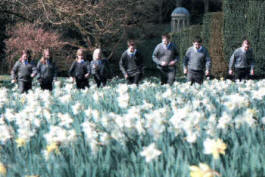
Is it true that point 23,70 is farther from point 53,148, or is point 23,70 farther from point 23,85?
point 53,148

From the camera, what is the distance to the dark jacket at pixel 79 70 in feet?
37.2

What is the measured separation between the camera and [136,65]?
11000 millimetres

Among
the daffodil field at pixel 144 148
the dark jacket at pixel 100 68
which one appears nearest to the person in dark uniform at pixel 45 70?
the dark jacket at pixel 100 68

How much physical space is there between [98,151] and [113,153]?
0.38ft

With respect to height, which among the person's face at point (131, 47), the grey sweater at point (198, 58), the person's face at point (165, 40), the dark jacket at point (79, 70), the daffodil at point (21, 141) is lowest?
the daffodil at point (21, 141)

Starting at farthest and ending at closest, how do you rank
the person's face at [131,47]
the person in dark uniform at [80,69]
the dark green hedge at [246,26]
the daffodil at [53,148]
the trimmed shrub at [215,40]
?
the trimmed shrub at [215,40], the dark green hedge at [246,26], the person in dark uniform at [80,69], the person's face at [131,47], the daffodil at [53,148]

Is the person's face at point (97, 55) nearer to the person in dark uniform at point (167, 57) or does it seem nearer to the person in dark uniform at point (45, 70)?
the person in dark uniform at point (45, 70)

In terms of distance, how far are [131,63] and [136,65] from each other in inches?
5.5

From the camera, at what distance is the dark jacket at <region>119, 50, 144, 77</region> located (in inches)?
432

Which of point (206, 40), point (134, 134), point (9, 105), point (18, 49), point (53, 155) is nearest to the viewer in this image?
point (53, 155)

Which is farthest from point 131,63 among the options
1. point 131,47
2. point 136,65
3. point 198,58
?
point 198,58

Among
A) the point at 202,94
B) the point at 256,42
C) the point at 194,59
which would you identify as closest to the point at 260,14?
the point at 256,42

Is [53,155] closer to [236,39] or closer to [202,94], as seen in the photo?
[202,94]

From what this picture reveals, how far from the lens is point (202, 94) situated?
5992 mm
